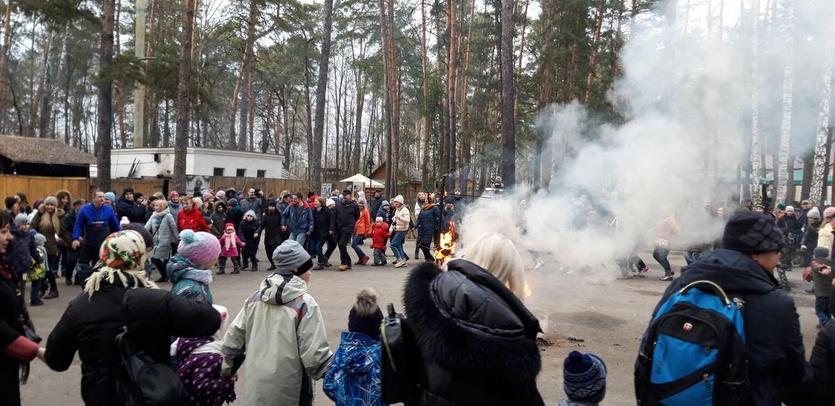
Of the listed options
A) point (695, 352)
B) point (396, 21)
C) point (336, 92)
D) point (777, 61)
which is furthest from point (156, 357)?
point (336, 92)

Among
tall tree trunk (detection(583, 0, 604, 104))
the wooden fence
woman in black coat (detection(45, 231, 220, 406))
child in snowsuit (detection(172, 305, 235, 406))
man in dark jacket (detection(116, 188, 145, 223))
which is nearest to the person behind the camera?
woman in black coat (detection(45, 231, 220, 406))

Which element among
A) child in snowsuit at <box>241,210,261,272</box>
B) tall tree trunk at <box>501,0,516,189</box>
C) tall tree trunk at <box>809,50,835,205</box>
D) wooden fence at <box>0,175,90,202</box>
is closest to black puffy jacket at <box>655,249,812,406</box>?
child in snowsuit at <box>241,210,261,272</box>

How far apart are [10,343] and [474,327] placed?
2.38m

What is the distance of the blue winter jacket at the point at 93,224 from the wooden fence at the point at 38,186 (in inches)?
430

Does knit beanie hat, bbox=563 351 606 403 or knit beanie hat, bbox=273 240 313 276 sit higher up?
knit beanie hat, bbox=273 240 313 276

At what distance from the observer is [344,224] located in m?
13.7

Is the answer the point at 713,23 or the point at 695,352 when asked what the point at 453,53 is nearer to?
the point at 713,23

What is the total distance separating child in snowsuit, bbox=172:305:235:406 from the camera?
10.7 feet

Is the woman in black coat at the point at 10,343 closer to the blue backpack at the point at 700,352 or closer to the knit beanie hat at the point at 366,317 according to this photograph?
the knit beanie hat at the point at 366,317

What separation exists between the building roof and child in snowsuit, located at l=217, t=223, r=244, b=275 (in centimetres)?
1962

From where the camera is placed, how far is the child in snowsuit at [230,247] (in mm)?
12142

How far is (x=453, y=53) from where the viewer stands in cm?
2555

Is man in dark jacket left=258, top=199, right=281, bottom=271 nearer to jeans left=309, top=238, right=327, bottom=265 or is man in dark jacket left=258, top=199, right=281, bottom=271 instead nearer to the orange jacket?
jeans left=309, top=238, right=327, bottom=265

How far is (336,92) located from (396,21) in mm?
26118
